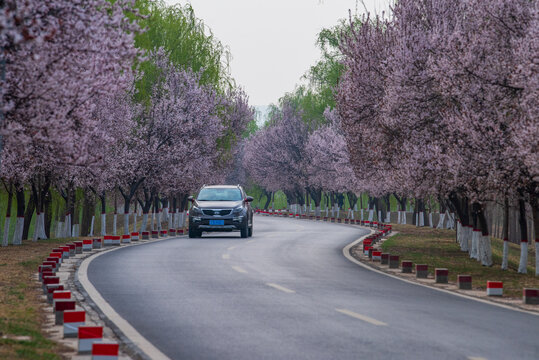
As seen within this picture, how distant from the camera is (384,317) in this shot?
1035 centimetres

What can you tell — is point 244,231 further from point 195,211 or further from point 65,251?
point 65,251

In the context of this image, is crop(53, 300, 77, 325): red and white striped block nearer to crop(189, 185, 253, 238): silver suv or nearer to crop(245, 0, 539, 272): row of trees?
crop(245, 0, 539, 272): row of trees

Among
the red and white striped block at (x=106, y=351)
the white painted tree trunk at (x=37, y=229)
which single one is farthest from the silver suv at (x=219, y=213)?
the red and white striped block at (x=106, y=351)

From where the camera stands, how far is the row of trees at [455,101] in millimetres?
17469

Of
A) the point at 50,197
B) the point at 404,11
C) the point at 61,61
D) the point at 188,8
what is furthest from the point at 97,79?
the point at 188,8

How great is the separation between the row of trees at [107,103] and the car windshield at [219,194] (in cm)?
414

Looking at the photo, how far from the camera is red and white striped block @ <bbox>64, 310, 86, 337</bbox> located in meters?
9.02

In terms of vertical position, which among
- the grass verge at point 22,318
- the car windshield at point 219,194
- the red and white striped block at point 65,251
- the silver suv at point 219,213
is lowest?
the grass verge at point 22,318

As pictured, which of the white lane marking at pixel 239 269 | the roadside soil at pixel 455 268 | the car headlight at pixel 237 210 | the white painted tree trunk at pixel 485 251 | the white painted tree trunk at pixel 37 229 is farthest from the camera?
the white painted tree trunk at pixel 37 229

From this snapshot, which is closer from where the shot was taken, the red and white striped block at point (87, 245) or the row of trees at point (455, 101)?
the row of trees at point (455, 101)

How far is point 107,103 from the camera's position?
119 feet

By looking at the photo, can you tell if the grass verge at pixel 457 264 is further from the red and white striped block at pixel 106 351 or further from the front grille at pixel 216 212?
the red and white striped block at pixel 106 351

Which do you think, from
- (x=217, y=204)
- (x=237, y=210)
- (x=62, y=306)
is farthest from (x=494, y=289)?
(x=217, y=204)

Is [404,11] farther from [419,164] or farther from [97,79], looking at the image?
[97,79]
